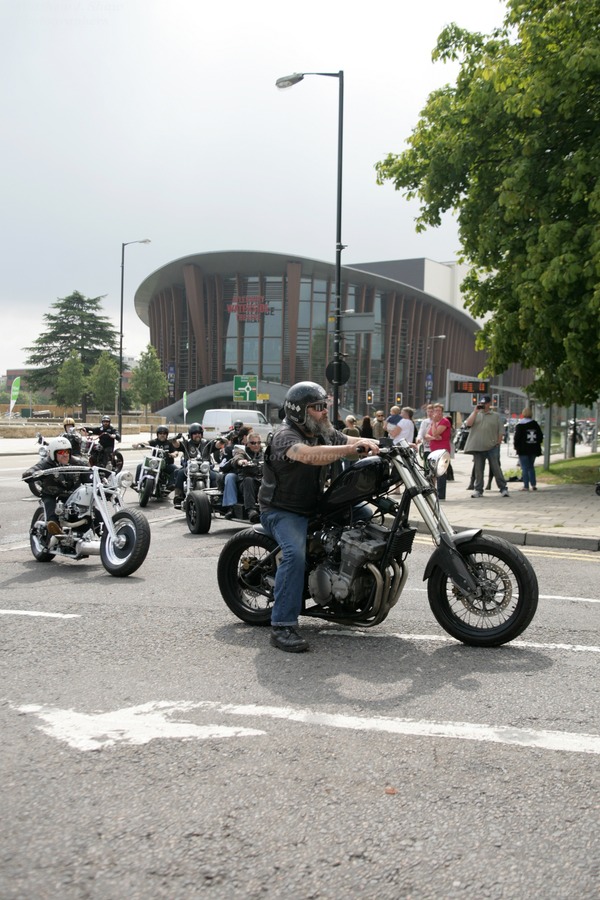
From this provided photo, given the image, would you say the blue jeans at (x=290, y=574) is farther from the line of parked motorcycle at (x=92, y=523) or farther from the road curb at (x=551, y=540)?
the road curb at (x=551, y=540)

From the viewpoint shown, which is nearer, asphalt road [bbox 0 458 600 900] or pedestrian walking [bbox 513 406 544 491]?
asphalt road [bbox 0 458 600 900]

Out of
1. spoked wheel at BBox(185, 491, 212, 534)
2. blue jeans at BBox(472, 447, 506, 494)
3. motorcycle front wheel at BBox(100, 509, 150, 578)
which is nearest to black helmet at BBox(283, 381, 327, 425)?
motorcycle front wheel at BBox(100, 509, 150, 578)

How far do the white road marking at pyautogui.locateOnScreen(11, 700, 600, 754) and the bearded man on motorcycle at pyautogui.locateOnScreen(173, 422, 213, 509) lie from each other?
9.43 metres

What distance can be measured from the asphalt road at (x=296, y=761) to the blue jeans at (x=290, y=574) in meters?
0.23

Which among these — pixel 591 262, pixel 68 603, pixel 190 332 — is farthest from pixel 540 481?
pixel 190 332

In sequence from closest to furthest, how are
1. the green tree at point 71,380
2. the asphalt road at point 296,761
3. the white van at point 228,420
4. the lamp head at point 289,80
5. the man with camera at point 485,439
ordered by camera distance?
the asphalt road at point 296,761, the man with camera at point 485,439, the lamp head at point 289,80, the white van at point 228,420, the green tree at point 71,380

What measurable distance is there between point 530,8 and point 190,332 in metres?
72.6

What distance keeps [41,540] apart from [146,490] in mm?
6059

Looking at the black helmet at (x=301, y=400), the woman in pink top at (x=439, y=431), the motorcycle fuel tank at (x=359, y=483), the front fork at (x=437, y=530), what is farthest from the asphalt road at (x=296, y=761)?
the woman in pink top at (x=439, y=431)

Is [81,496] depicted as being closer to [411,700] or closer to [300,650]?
[300,650]

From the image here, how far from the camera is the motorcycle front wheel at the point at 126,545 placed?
7582 millimetres

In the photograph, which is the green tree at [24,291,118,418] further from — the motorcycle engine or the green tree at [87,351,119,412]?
the motorcycle engine

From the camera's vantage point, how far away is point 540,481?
1934cm

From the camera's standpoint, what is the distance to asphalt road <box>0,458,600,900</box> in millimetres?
2479
